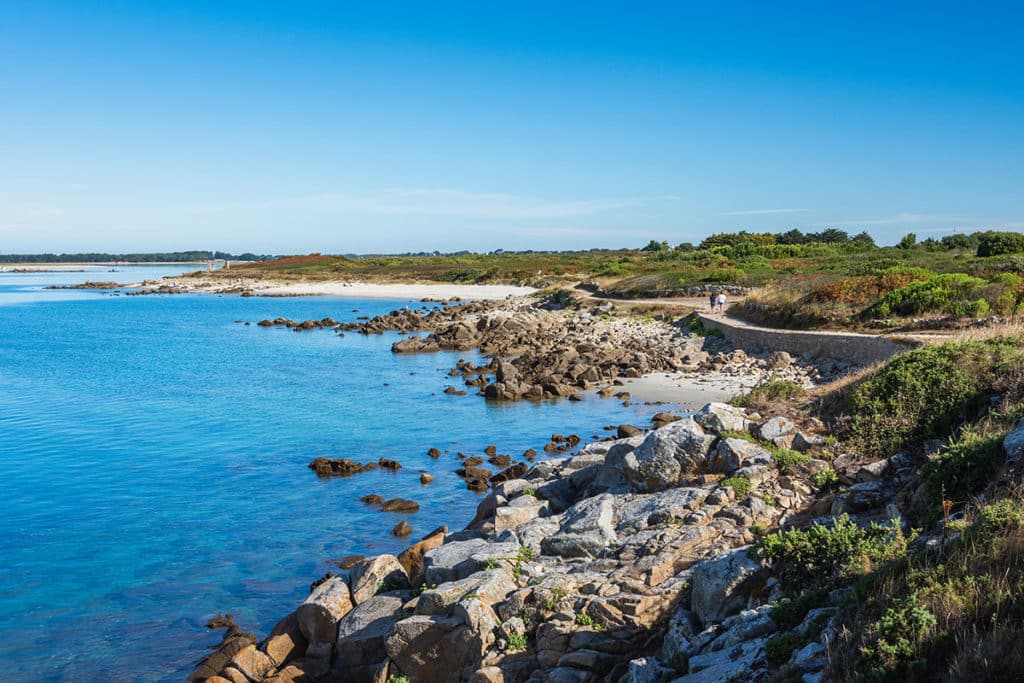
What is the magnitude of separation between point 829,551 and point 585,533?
4077mm

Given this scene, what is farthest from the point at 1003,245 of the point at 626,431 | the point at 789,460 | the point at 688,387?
the point at 789,460

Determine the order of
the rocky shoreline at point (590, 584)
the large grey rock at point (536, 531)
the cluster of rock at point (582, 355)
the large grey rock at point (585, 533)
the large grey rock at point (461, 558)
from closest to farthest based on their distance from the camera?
1. the rocky shoreline at point (590, 584)
2. the large grey rock at point (585, 533)
3. the large grey rock at point (461, 558)
4. the large grey rock at point (536, 531)
5. the cluster of rock at point (582, 355)

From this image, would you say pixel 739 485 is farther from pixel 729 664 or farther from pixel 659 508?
pixel 729 664

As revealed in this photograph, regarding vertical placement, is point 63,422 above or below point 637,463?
below

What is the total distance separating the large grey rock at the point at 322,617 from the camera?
12.2 metres

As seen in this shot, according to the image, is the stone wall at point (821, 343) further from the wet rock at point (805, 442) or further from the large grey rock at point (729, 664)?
the large grey rock at point (729, 664)

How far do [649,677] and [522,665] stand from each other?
Answer: 1.97 m

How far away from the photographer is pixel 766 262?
68375mm

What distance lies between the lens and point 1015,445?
916 centimetres

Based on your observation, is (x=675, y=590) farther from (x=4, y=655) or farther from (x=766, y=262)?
(x=766, y=262)

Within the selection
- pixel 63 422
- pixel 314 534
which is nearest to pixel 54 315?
pixel 63 422

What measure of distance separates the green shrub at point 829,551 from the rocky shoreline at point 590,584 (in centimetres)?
33

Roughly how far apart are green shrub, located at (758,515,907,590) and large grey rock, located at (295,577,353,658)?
690 cm

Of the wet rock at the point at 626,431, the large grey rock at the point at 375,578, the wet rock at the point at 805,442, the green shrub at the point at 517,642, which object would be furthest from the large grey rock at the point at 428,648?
the wet rock at the point at 626,431
